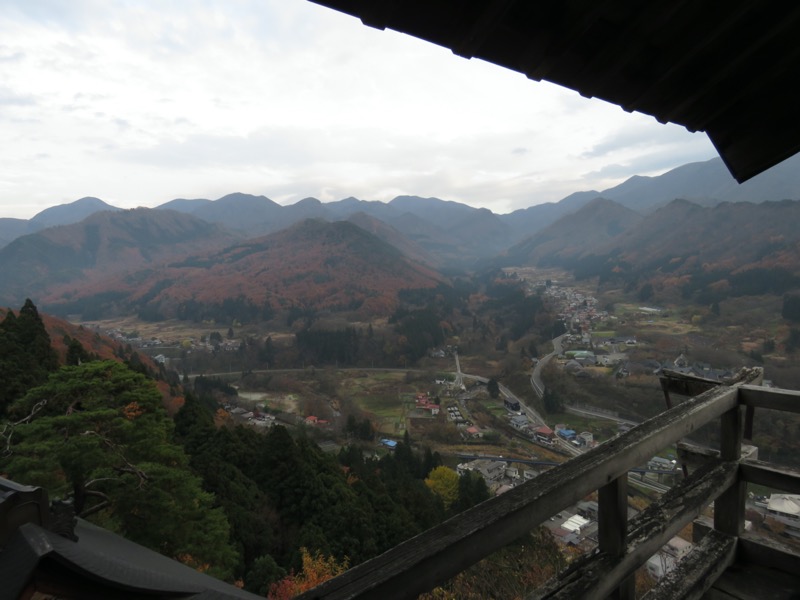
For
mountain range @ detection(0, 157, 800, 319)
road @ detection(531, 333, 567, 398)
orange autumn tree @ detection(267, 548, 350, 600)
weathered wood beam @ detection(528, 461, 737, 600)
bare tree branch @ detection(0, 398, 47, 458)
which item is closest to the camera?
weathered wood beam @ detection(528, 461, 737, 600)

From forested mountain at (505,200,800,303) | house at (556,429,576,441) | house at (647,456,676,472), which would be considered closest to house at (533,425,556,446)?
house at (556,429,576,441)

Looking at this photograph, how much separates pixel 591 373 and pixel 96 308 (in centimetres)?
8449

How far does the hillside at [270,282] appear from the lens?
72.7 m

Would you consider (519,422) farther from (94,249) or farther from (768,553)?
(94,249)

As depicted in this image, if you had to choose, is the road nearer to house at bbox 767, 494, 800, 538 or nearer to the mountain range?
house at bbox 767, 494, 800, 538

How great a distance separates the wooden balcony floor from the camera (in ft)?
5.25

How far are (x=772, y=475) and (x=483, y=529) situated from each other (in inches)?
65.9

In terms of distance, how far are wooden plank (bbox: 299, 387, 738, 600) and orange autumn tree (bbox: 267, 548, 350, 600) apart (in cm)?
815

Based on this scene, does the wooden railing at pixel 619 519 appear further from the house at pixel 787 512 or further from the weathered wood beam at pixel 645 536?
the house at pixel 787 512

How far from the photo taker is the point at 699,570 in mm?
1607

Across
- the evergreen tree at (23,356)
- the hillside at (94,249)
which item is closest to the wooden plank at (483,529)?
the evergreen tree at (23,356)

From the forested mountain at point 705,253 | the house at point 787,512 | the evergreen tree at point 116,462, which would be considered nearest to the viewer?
the evergreen tree at point 116,462

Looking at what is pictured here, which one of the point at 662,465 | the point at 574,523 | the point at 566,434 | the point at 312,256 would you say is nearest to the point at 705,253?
the point at 566,434

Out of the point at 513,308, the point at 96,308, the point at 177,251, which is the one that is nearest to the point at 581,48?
the point at 513,308
